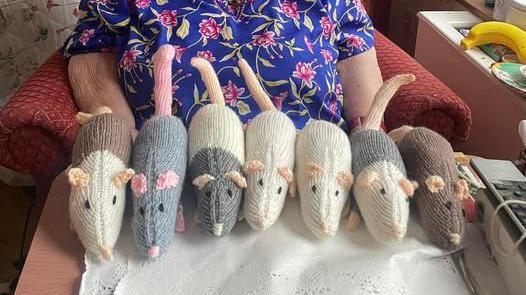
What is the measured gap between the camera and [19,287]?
78cm

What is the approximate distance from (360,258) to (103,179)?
0.38 m

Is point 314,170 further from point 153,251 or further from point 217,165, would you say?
point 153,251

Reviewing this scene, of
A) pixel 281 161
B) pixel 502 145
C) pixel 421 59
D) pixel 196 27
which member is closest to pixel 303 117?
pixel 196 27

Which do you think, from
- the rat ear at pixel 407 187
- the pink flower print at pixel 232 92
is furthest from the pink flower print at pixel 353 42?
the rat ear at pixel 407 187

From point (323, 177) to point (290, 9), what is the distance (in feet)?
1.94

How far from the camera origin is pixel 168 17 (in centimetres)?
127

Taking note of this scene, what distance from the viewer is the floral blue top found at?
124 centimetres

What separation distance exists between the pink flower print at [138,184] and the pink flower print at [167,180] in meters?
0.02

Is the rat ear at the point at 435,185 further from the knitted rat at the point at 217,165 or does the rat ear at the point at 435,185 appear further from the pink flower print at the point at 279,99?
the pink flower print at the point at 279,99

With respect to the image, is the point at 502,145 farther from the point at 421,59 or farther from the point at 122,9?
the point at 122,9

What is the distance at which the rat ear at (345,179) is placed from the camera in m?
0.84

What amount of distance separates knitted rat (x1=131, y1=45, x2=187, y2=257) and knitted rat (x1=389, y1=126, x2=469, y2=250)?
1.14 feet

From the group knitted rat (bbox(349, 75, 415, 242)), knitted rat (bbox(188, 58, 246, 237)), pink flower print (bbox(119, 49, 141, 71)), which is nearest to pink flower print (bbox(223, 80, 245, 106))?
pink flower print (bbox(119, 49, 141, 71))

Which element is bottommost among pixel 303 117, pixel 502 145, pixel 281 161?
pixel 502 145
